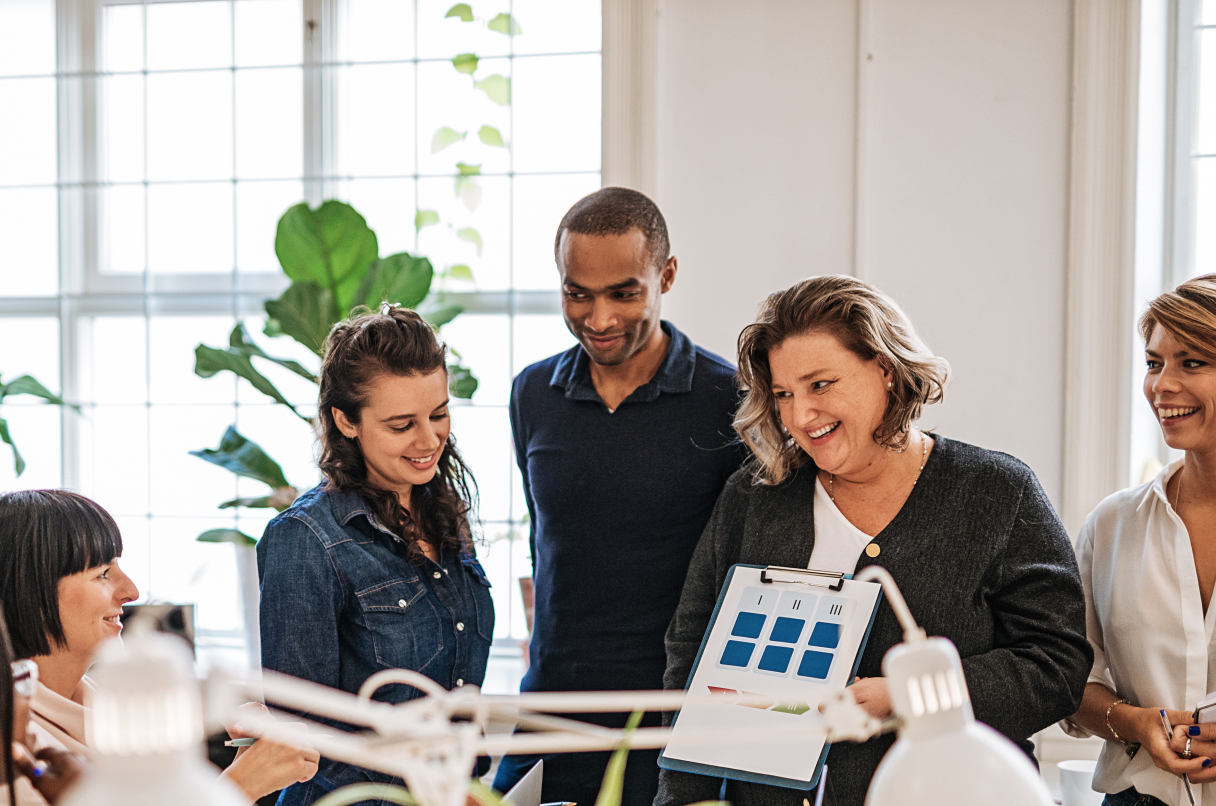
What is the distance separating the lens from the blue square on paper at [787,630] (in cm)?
135

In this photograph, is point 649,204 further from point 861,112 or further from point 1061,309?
point 1061,309

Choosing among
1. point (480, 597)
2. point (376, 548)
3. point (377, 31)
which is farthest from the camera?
point (377, 31)

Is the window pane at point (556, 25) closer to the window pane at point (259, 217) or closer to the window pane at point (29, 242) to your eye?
the window pane at point (259, 217)

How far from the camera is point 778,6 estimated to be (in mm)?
2771

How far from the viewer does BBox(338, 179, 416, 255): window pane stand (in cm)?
323

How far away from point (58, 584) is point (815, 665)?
108 centimetres

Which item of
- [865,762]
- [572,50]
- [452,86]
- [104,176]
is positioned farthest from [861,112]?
[104,176]

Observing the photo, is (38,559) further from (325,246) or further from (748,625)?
(325,246)

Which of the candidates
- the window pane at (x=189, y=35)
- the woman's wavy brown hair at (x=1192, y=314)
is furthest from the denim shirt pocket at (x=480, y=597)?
the window pane at (x=189, y=35)

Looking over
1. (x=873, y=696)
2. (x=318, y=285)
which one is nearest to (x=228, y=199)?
(x=318, y=285)

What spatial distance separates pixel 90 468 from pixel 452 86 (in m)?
1.86

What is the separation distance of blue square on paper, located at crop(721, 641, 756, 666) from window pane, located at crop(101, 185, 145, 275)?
9.36ft

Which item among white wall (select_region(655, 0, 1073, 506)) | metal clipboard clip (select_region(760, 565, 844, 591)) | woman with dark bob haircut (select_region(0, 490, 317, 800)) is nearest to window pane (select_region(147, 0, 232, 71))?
white wall (select_region(655, 0, 1073, 506))

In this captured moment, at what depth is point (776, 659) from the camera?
4.38ft
